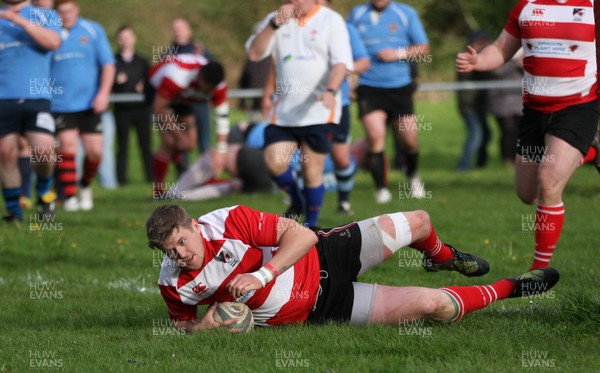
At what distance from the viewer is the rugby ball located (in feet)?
19.8

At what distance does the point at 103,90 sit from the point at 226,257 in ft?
26.5

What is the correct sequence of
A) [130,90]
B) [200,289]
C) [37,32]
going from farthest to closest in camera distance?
[130,90], [37,32], [200,289]

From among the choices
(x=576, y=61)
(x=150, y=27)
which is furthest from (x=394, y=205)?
(x=150, y=27)

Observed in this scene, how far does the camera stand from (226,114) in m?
13.7

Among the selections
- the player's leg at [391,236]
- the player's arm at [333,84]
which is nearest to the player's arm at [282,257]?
the player's leg at [391,236]

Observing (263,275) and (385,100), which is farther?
(385,100)

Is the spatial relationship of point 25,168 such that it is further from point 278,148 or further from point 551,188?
point 551,188

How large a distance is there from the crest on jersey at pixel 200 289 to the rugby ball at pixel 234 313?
5.7 inches

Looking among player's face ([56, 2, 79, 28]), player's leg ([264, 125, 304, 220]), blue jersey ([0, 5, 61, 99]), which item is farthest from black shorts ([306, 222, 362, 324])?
player's face ([56, 2, 79, 28])

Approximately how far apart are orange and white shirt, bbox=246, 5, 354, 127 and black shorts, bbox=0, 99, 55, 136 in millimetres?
2604

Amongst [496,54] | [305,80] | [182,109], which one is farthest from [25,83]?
[496,54]

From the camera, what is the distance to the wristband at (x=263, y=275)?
18.6 ft

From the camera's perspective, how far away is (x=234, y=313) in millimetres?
6039

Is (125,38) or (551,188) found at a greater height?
(551,188)
